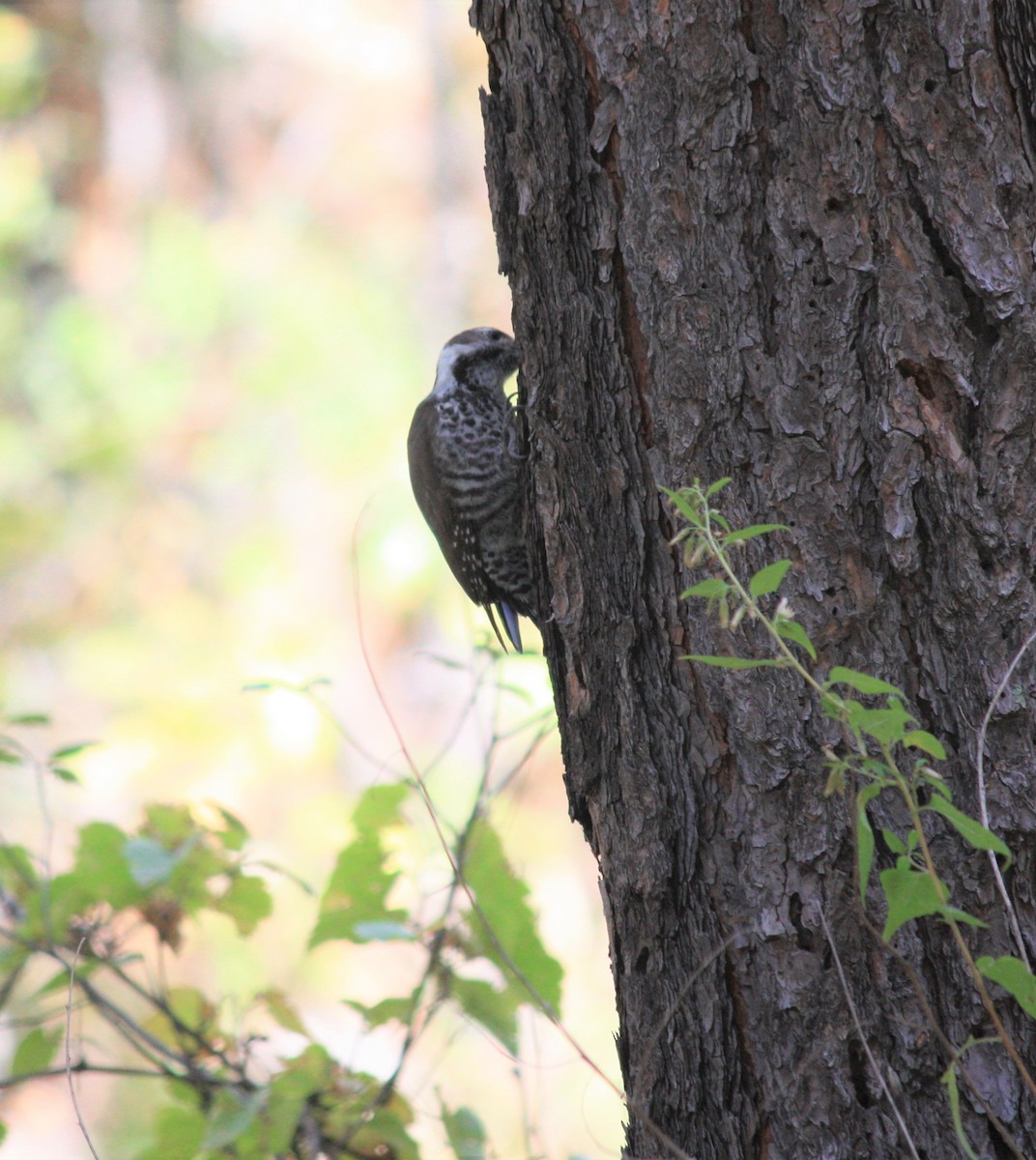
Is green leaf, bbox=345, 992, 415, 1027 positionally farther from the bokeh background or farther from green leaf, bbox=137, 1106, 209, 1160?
the bokeh background

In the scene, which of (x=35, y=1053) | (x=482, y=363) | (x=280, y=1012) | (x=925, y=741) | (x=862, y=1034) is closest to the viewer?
(x=925, y=741)

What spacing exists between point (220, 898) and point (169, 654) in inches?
216

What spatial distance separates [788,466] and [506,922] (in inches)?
32.9

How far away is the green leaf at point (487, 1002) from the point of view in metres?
1.76

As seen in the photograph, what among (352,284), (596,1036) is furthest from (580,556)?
(352,284)

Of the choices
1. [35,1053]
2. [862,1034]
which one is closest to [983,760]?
[862,1034]

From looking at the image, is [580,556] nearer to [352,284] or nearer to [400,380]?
[400,380]

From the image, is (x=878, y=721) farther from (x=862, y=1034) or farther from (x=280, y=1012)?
(x=280, y=1012)

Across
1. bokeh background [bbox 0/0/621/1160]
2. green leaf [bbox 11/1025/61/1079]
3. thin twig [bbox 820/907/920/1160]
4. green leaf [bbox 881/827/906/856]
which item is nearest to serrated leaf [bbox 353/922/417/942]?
green leaf [bbox 11/1025/61/1079]

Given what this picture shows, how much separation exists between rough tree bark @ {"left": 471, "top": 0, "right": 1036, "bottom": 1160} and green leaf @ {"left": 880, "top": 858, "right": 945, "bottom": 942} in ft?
0.97

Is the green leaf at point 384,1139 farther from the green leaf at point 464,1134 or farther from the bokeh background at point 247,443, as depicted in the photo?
the bokeh background at point 247,443

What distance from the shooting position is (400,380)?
7.23m

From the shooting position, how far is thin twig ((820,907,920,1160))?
4.01ft

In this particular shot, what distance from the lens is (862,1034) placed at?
125cm
